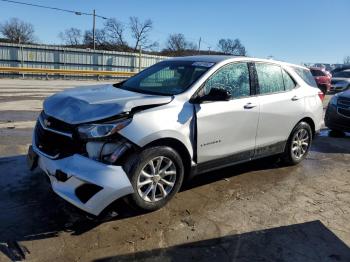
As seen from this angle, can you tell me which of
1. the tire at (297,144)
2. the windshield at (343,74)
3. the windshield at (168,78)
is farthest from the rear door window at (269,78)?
the windshield at (343,74)

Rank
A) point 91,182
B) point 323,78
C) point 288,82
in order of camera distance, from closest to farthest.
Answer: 1. point 91,182
2. point 288,82
3. point 323,78

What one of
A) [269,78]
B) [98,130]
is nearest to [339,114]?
[269,78]

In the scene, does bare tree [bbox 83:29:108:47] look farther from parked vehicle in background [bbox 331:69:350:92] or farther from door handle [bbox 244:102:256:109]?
door handle [bbox 244:102:256:109]

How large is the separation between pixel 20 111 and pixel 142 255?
334 inches

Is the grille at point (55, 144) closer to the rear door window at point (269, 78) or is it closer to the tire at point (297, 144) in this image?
the rear door window at point (269, 78)

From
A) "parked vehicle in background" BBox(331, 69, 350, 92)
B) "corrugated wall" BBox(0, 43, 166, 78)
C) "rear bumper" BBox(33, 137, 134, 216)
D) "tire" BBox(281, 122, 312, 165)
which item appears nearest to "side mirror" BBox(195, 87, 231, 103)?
"rear bumper" BBox(33, 137, 134, 216)

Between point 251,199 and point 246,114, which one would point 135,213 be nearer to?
point 251,199

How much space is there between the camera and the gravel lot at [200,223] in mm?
3543

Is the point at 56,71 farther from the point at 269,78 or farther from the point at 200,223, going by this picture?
the point at 200,223

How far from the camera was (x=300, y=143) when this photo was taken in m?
6.41

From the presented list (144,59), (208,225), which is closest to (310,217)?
(208,225)

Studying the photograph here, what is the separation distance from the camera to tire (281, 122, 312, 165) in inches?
243

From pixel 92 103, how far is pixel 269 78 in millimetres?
2818

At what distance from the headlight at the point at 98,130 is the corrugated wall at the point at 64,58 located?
25.8 m
